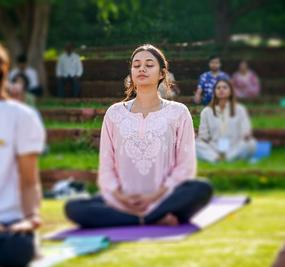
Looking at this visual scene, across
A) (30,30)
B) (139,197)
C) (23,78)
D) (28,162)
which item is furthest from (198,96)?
(30,30)

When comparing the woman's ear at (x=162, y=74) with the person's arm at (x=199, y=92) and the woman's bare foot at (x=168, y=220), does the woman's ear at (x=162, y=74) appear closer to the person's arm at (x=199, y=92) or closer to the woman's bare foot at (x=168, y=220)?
the person's arm at (x=199, y=92)

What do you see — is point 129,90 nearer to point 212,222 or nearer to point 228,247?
point 228,247

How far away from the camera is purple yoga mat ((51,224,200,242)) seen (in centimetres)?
988

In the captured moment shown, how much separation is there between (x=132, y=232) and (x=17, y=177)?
5.93 metres

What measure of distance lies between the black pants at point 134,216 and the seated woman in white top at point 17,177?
5221 millimetres

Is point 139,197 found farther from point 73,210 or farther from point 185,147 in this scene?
point 73,210

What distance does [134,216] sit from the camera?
10.0m

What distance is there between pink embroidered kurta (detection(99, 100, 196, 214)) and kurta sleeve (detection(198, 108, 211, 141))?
0.03 meters

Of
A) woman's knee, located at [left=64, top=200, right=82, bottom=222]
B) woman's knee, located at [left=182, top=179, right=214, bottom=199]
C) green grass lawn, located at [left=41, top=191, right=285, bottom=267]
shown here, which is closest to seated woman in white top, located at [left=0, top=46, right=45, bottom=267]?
green grass lawn, located at [left=41, top=191, right=285, bottom=267]

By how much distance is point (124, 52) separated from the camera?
1653mm

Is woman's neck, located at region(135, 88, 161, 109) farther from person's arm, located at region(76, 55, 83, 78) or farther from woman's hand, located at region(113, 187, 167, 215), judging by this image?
woman's hand, located at region(113, 187, 167, 215)

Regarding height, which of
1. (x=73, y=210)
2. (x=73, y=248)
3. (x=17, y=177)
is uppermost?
(x=17, y=177)

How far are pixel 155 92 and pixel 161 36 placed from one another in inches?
3.9

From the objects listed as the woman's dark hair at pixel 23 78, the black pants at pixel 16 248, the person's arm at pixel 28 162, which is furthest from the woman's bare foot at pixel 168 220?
the person's arm at pixel 28 162
